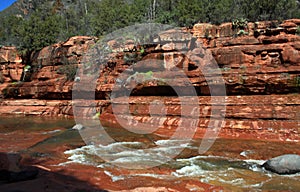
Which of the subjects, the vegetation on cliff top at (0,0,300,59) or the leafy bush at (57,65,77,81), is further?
the vegetation on cliff top at (0,0,300,59)

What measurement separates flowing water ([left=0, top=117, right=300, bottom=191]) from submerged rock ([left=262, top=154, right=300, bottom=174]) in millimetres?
167

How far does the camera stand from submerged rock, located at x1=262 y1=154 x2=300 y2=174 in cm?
726

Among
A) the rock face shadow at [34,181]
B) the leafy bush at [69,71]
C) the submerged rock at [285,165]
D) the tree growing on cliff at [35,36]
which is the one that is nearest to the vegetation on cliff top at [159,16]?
the tree growing on cliff at [35,36]

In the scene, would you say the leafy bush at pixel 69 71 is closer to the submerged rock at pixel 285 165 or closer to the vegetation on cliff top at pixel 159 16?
the vegetation on cliff top at pixel 159 16

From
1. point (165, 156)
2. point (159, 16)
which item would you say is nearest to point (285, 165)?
point (165, 156)

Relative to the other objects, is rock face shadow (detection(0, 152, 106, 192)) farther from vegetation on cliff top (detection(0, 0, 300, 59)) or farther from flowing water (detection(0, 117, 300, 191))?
vegetation on cliff top (detection(0, 0, 300, 59))

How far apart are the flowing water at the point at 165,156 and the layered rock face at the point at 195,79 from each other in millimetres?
1726

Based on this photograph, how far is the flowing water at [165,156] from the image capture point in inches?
272

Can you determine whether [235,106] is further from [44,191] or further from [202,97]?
[44,191]

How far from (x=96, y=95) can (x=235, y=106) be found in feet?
30.8

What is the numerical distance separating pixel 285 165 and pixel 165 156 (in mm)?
3475

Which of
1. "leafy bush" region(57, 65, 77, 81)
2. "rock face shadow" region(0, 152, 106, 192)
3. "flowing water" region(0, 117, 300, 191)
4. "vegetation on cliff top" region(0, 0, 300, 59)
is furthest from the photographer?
"vegetation on cliff top" region(0, 0, 300, 59)

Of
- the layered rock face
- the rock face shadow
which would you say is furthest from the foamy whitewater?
the layered rock face

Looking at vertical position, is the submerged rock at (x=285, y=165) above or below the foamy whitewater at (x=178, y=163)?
above
